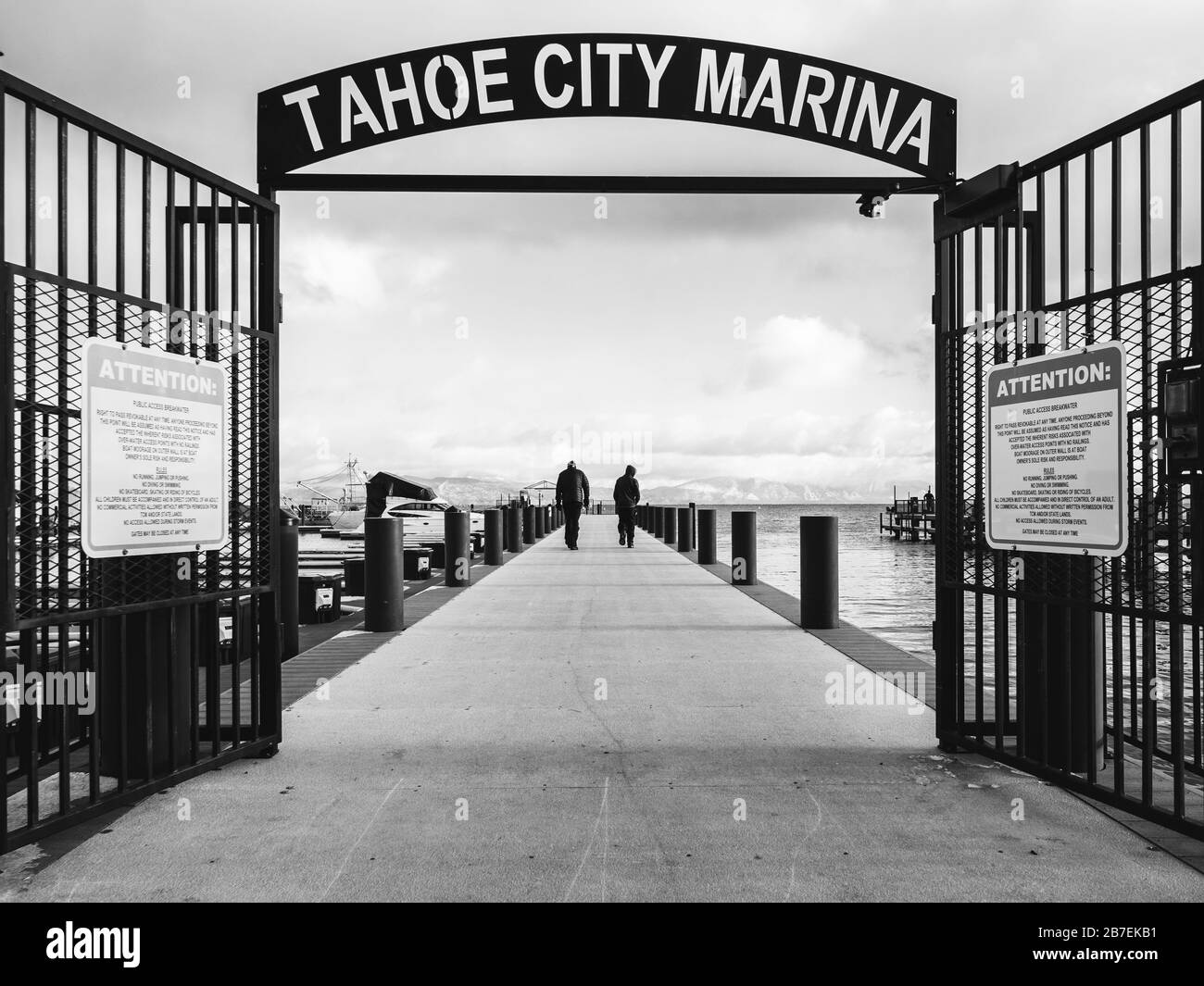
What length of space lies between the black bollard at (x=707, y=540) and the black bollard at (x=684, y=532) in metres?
3.38

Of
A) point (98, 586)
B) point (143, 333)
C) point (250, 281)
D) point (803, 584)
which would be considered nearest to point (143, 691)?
point (98, 586)

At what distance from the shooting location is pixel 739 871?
3514 mm

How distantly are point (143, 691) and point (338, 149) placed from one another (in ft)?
10.6

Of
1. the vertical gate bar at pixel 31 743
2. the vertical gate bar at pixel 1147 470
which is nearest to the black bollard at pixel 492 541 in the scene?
the vertical gate bar at pixel 31 743

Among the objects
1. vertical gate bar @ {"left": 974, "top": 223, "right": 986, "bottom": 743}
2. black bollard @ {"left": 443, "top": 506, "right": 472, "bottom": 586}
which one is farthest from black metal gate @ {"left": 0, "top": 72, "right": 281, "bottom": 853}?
black bollard @ {"left": 443, "top": 506, "right": 472, "bottom": 586}

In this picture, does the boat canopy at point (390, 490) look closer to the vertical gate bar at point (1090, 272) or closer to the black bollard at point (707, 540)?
the black bollard at point (707, 540)

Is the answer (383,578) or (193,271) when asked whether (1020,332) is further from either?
(383,578)

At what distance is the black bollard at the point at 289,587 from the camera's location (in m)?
7.63

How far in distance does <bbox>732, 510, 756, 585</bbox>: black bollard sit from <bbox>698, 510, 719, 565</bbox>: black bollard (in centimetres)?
261

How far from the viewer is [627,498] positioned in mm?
24109

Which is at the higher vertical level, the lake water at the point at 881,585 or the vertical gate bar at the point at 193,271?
the vertical gate bar at the point at 193,271

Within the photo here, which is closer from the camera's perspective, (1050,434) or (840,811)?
(840,811)

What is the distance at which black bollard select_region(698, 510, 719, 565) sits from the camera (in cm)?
1809
